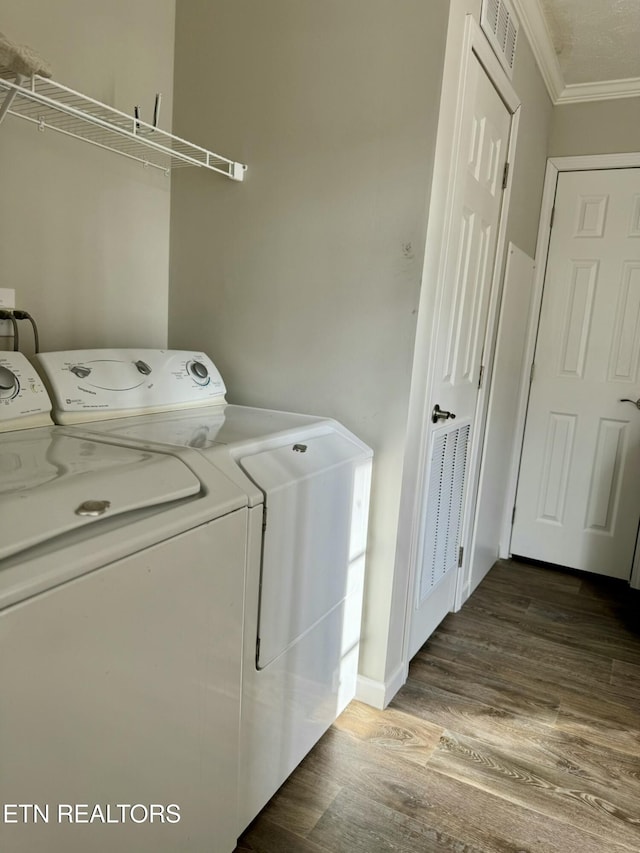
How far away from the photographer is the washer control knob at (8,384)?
4.22ft

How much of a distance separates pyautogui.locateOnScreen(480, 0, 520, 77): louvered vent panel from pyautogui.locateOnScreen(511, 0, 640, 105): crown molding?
8cm

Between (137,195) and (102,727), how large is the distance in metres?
1.69

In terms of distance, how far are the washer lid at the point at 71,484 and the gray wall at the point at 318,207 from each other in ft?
2.68

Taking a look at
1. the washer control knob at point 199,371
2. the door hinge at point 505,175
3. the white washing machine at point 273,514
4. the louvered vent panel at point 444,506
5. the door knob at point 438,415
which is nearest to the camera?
the white washing machine at point 273,514

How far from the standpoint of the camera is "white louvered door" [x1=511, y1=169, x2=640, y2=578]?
115 inches

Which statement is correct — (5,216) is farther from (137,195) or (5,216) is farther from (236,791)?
(236,791)

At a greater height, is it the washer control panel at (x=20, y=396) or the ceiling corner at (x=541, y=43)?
the ceiling corner at (x=541, y=43)

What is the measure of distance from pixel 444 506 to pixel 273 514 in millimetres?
1137

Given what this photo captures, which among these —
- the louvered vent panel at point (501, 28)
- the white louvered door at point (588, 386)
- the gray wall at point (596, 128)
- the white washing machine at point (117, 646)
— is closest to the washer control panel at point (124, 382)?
the white washing machine at point (117, 646)

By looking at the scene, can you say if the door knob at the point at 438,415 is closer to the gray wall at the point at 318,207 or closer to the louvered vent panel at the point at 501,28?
the gray wall at the point at 318,207

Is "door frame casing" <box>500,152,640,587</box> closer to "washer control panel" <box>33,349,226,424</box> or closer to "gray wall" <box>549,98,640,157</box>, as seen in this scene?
"gray wall" <box>549,98,640,157</box>

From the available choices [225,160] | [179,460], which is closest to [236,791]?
[179,460]

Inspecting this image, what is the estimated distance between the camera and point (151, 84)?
1934 mm

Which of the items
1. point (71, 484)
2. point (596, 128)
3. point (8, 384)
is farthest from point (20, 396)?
point (596, 128)
